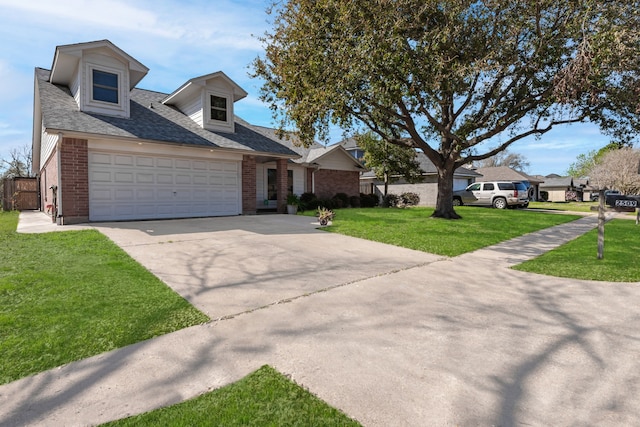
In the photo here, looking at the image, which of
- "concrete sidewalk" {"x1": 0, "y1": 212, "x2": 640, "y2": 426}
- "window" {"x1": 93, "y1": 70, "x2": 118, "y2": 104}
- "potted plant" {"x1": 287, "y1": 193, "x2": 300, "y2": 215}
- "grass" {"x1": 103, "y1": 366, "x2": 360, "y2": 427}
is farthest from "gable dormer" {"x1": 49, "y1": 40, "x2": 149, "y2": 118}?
"grass" {"x1": 103, "y1": 366, "x2": 360, "y2": 427}

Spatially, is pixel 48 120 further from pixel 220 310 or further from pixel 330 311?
pixel 330 311

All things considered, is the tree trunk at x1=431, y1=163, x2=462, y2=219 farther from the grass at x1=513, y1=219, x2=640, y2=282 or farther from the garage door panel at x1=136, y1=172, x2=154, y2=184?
the garage door panel at x1=136, y1=172, x2=154, y2=184

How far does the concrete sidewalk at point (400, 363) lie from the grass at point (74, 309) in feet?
0.71

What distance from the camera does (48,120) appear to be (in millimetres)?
9734

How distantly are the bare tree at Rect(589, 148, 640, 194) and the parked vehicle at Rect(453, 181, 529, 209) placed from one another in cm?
2587

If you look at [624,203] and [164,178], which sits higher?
[164,178]

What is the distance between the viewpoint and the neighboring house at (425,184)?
27011 millimetres

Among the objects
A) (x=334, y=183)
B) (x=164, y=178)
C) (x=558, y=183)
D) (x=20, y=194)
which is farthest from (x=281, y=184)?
(x=558, y=183)

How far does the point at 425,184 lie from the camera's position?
27.4 meters

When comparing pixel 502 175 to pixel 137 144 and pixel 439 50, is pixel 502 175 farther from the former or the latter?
pixel 137 144

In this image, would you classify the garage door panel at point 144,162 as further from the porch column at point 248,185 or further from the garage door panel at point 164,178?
the porch column at point 248,185

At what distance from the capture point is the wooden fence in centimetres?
1878

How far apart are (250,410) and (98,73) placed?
13397mm

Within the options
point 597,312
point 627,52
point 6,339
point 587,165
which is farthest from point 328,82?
point 587,165
